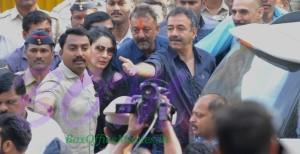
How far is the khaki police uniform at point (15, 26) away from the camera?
964cm

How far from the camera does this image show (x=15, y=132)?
5039mm

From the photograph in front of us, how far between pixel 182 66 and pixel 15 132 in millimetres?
2523

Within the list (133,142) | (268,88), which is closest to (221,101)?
(268,88)

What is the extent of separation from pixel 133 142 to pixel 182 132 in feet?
6.38

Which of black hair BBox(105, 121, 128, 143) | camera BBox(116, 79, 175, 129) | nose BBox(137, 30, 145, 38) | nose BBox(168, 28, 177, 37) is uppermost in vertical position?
camera BBox(116, 79, 175, 129)

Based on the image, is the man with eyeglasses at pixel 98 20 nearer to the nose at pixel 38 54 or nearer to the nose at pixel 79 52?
the nose at pixel 38 54

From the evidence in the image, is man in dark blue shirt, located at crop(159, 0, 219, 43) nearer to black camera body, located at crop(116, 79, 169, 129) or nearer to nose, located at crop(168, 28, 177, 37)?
nose, located at crop(168, 28, 177, 37)

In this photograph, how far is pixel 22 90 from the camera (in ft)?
20.2

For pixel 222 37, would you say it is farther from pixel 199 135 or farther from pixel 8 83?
pixel 199 135

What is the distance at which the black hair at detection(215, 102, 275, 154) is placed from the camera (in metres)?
2.43

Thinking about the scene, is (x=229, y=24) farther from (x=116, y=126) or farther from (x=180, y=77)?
(x=116, y=126)

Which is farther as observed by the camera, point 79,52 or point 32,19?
point 32,19

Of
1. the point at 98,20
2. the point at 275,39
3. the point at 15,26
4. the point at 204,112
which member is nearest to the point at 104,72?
the point at 98,20

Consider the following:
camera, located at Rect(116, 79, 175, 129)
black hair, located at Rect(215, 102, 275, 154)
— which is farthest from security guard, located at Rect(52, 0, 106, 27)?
black hair, located at Rect(215, 102, 275, 154)
